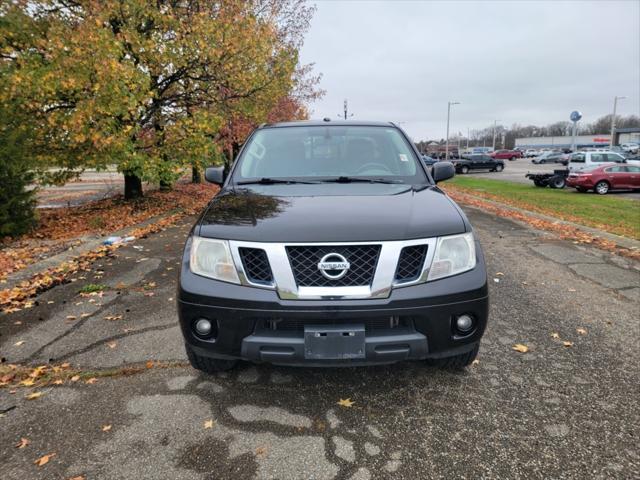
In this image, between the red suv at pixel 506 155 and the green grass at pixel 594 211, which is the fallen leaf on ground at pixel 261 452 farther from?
the red suv at pixel 506 155

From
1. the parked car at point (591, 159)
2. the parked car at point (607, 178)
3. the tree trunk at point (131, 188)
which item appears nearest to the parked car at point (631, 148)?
the parked car at point (591, 159)

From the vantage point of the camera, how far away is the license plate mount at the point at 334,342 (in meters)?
2.14

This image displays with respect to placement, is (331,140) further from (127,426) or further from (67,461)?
(67,461)

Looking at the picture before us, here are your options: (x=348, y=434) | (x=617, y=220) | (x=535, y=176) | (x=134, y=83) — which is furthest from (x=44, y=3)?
(x=535, y=176)

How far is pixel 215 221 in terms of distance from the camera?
2520mm

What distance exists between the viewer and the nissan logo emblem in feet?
7.16

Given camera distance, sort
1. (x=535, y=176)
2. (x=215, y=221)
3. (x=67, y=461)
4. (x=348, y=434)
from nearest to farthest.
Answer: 1. (x=67, y=461)
2. (x=348, y=434)
3. (x=215, y=221)
4. (x=535, y=176)

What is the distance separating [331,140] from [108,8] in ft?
26.5

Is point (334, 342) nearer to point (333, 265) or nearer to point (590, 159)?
point (333, 265)

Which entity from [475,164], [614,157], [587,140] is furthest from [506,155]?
[587,140]

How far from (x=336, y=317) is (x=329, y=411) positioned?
0.69 metres

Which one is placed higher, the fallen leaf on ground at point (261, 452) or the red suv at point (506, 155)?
the red suv at point (506, 155)

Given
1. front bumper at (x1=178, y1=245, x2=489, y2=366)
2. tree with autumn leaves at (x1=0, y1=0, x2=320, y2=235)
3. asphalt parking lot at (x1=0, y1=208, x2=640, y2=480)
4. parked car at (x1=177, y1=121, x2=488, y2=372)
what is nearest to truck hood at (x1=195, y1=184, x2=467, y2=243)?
parked car at (x1=177, y1=121, x2=488, y2=372)

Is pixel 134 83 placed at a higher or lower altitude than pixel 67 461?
higher
